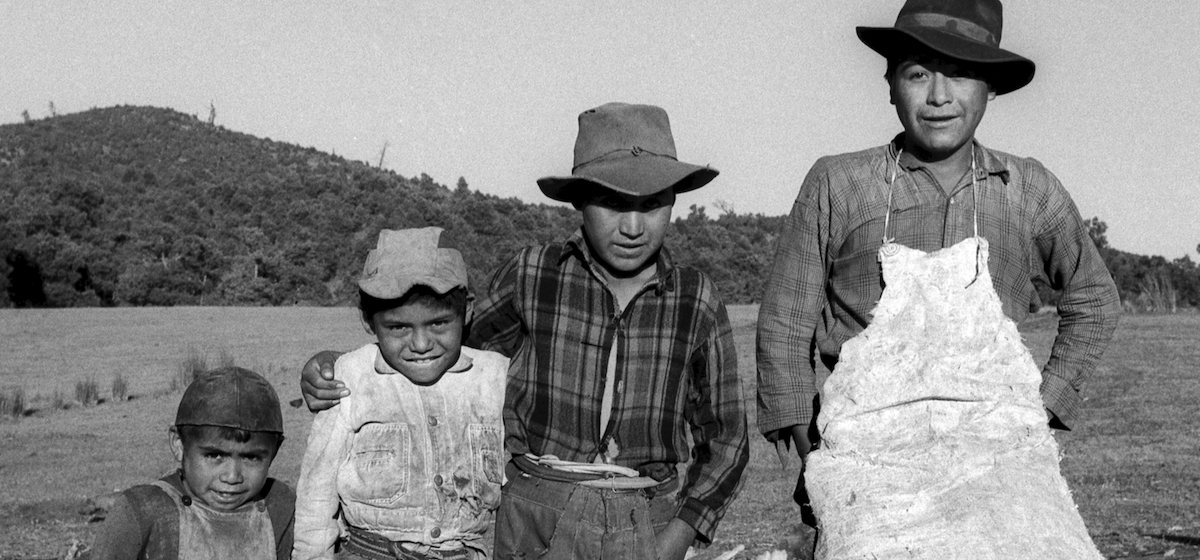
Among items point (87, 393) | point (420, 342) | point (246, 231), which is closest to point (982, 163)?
point (420, 342)

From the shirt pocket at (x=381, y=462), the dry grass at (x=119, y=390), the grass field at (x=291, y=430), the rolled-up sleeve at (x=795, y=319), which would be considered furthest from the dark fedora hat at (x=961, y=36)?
the dry grass at (x=119, y=390)

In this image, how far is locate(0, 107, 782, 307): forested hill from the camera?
32.8m

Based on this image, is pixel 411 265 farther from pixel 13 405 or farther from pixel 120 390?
pixel 120 390

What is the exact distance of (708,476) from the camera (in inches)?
122

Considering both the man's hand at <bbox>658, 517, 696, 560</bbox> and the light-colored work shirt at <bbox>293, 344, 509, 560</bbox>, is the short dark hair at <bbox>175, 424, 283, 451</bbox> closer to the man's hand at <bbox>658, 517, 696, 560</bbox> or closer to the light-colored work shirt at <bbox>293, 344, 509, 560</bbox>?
the light-colored work shirt at <bbox>293, 344, 509, 560</bbox>

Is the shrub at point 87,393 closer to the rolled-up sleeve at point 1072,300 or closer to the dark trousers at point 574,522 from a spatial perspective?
the dark trousers at point 574,522

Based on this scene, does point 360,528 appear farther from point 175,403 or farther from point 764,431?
point 175,403

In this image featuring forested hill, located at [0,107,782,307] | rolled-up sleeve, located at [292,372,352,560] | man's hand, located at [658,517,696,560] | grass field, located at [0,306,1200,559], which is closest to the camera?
rolled-up sleeve, located at [292,372,352,560]

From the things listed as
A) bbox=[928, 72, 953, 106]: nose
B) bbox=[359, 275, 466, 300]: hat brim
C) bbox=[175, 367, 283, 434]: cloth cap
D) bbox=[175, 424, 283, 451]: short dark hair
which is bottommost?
bbox=[175, 424, 283, 451]: short dark hair

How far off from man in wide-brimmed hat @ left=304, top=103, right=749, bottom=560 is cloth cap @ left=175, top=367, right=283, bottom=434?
23 centimetres

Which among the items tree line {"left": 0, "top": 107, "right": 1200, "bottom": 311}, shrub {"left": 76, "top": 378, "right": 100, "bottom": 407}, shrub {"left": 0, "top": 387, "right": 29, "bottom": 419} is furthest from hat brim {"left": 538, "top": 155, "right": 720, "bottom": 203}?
tree line {"left": 0, "top": 107, "right": 1200, "bottom": 311}

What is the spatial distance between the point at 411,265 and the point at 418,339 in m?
0.18

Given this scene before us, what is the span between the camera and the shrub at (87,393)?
51.2 ft

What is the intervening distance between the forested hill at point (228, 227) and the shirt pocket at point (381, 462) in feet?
65.1
